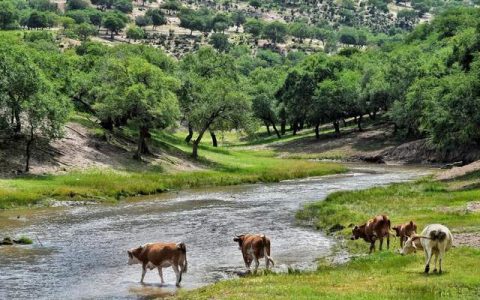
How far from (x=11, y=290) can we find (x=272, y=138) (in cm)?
11384

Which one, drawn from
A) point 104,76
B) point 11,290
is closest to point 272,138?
point 104,76

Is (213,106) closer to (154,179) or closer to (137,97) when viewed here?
(137,97)

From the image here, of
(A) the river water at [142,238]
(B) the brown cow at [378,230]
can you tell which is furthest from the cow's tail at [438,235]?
(B) the brown cow at [378,230]

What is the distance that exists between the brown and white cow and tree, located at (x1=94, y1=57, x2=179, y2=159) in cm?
4612

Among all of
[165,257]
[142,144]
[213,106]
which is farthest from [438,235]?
[213,106]

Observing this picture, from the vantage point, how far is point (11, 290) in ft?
86.6

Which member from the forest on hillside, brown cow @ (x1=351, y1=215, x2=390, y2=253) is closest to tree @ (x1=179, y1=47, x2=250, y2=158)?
the forest on hillside

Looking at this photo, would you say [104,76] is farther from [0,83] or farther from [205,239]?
[205,239]

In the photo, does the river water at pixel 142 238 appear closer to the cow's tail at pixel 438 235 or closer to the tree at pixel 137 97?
Answer: the cow's tail at pixel 438 235

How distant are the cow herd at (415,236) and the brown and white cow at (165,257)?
A: 9237 millimetres

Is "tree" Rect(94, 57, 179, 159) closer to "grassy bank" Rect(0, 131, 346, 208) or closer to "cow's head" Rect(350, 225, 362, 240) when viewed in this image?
"grassy bank" Rect(0, 131, 346, 208)

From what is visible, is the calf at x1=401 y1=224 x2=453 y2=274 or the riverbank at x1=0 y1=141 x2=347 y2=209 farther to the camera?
the riverbank at x1=0 y1=141 x2=347 y2=209

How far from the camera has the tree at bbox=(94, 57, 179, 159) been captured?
74.0m

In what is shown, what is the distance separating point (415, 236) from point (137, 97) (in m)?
52.4
